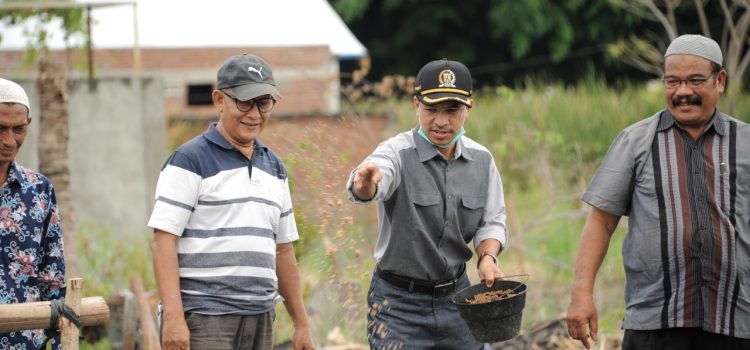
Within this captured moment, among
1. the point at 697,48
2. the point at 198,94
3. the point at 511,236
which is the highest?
the point at 198,94

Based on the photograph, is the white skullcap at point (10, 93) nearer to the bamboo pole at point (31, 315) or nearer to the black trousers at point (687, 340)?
the bamboo pole at point (31, 315)

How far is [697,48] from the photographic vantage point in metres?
4.58

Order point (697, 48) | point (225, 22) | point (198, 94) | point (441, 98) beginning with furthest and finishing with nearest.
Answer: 1. point (198, 94)
2. point (225, 22)
3. point (441, 98)
4. point (697, 48)

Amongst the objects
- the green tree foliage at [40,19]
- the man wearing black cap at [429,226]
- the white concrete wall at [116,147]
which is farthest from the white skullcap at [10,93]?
the white concrete wall at [116,147]

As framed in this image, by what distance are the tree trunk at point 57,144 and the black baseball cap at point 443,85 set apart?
11.5 feet

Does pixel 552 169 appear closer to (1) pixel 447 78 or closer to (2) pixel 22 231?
(1) pixel 447 78

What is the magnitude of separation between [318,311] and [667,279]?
377 centimetres

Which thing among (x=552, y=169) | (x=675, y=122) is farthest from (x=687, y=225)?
(x=552, y=169)

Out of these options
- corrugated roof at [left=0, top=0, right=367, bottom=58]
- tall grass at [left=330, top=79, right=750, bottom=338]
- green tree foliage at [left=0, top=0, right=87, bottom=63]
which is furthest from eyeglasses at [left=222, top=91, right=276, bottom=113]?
corrugated roof at [left=0, top=0, right=367, bottom=58]

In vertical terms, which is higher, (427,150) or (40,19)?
(40,19)

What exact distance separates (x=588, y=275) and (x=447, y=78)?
1.06 meters

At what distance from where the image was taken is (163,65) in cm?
2134

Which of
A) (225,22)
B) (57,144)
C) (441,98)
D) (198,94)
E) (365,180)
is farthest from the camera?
(198,94)

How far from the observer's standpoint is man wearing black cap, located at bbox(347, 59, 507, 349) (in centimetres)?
491
